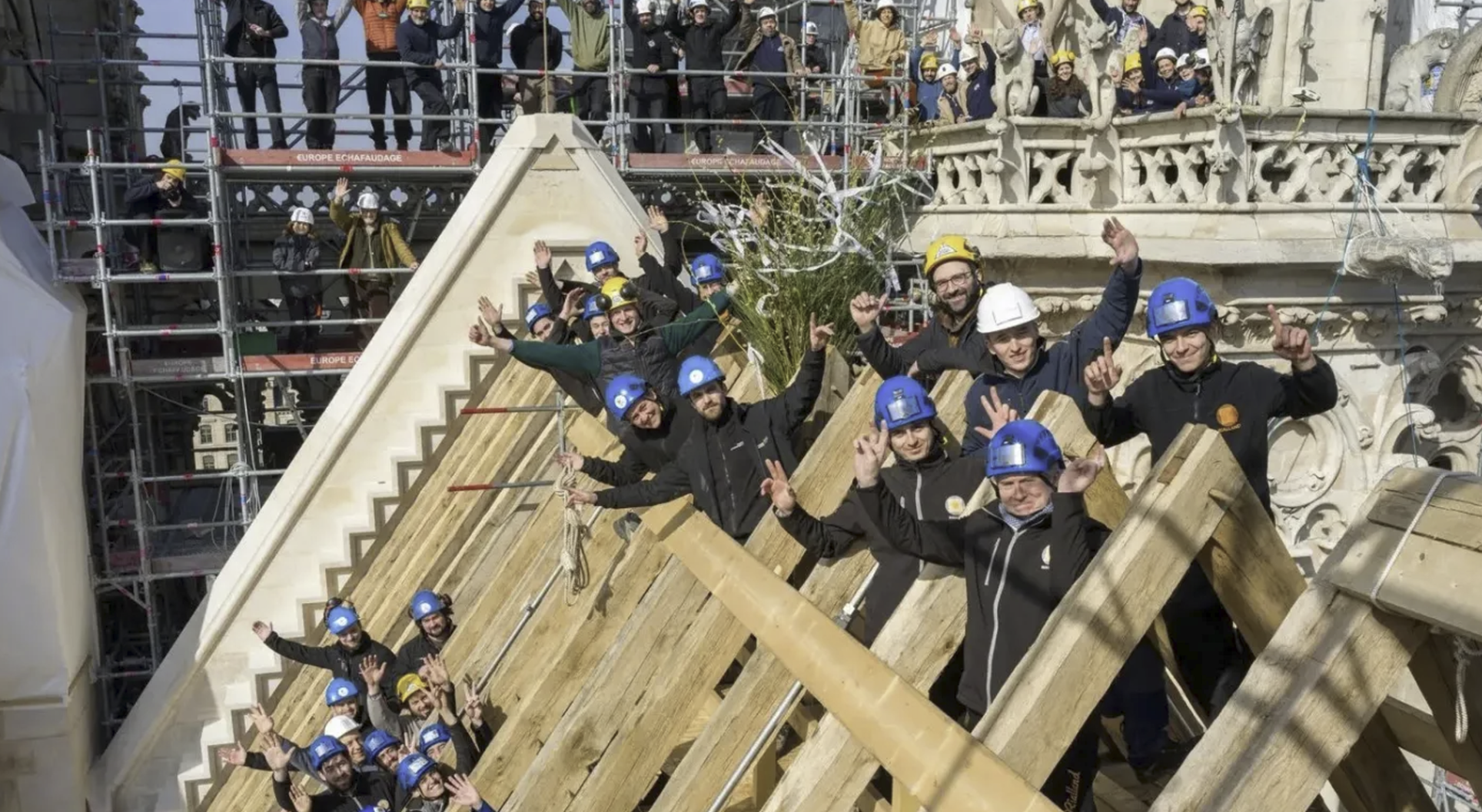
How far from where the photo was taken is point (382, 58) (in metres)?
10.6

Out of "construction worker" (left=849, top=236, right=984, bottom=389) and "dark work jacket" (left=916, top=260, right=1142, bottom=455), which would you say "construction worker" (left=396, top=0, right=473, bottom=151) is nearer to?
"construction worker" (left=849, top=236, right=984, bottom=389)

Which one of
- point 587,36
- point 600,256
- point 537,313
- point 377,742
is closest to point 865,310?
point 600,256

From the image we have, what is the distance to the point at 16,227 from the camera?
8.84m

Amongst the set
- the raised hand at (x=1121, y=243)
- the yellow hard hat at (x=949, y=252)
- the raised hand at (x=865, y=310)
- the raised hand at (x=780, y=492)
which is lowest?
the raised hand at (x=780, y=492)

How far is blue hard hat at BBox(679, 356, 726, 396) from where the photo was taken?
5.06 metres

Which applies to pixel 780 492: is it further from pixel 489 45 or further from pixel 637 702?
pixel 489 45

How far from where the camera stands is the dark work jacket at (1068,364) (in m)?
4.55

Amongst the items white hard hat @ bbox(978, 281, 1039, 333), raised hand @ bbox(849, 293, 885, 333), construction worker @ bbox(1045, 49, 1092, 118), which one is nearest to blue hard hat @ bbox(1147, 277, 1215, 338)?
white hard hat @ bbox(978, 281, 1039, 333)

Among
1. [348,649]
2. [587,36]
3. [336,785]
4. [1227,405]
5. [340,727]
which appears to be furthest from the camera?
[587,36]

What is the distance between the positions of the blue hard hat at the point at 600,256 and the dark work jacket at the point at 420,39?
137 inches

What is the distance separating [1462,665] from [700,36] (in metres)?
9.43

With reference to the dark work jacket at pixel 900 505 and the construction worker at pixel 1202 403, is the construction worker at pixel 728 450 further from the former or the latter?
the construction worker at pixel 1202 403

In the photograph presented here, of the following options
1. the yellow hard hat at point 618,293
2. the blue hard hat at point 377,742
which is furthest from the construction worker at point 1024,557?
the blue hard hat at point 377,742

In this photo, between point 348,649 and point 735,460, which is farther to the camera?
point 348,649
